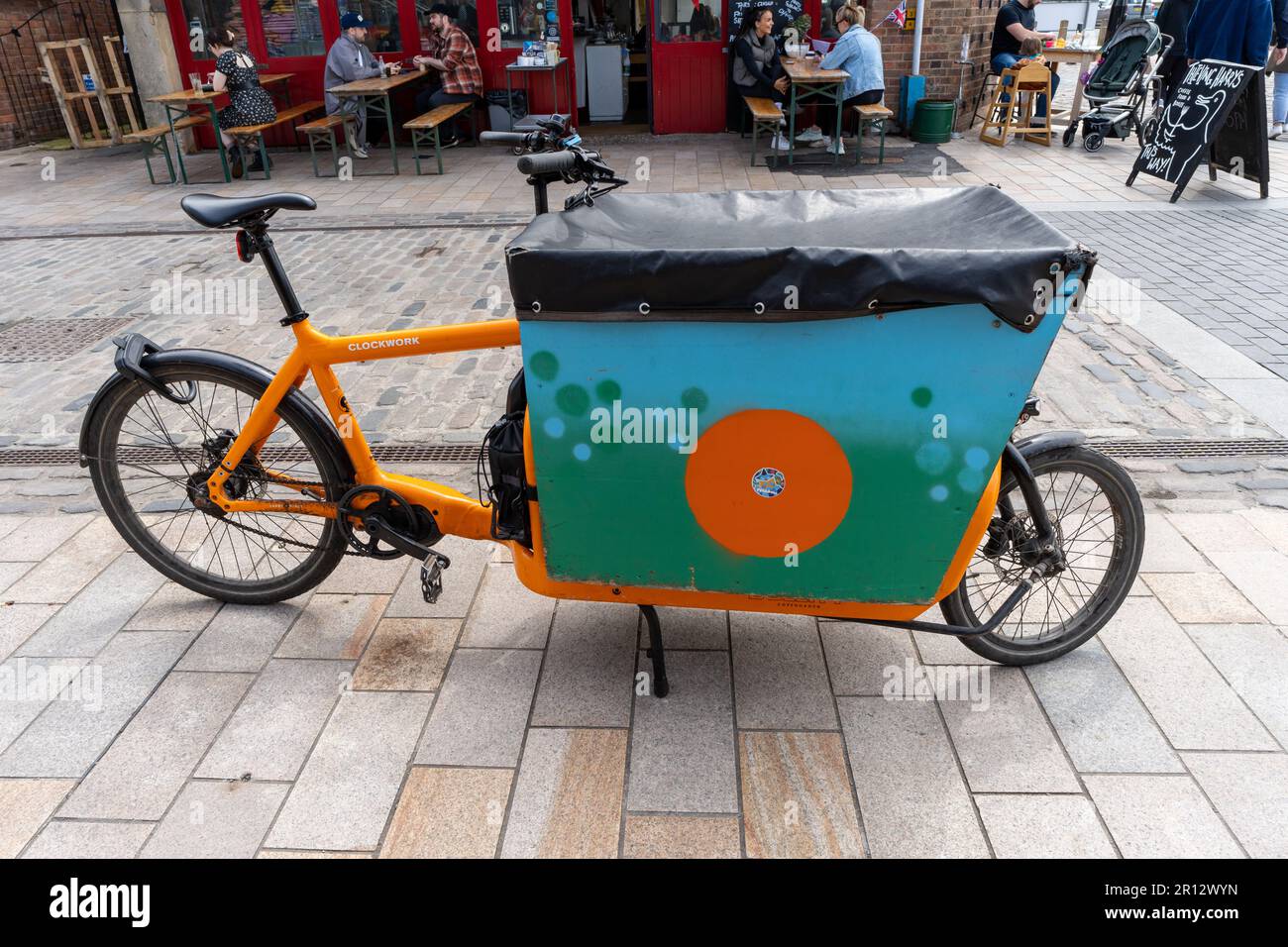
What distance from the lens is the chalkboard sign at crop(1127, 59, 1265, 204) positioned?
8500 mm

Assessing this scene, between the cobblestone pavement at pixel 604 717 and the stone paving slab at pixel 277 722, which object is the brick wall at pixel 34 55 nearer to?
the cobblestone pavement at pixel 604 717

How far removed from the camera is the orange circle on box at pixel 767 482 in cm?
240

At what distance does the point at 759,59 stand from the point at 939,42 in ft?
7.84

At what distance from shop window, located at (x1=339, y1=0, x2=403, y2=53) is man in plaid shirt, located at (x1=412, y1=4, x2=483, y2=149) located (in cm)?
50

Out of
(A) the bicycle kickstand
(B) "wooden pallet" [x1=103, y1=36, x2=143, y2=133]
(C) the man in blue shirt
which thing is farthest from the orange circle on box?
(B) "wooden pallet" [x1=103, y1=36, x2=143, y2=133]

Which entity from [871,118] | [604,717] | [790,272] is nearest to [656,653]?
[604,717]

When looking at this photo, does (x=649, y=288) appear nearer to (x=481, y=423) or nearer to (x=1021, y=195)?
(x=481, y=423)

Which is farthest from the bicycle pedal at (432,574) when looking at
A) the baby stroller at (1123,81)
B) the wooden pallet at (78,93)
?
the wooden pallet at (78,93)

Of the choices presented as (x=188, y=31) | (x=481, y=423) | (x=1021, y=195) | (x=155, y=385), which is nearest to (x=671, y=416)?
(x=155, y=385)

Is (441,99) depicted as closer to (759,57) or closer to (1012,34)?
(759,57)

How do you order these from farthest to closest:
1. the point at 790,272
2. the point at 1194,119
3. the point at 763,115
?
the point at 763,115 < the point at 1194,119 < the point at 790,272

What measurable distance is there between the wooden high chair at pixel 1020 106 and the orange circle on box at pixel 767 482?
10863 mm

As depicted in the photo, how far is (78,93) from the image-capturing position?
45.9 ft

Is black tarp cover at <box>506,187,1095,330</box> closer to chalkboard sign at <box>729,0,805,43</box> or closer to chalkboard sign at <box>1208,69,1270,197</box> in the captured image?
chalkboard sign at <box>1208,69,1270,197</box>
